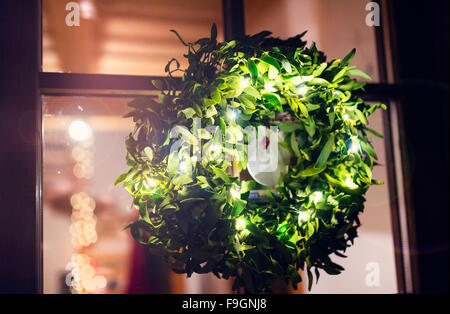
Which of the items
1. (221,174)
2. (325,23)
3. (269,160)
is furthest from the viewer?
(325,23)

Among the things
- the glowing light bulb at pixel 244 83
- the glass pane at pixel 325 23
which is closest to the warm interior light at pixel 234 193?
the glowing light bulb at pixel 244 83

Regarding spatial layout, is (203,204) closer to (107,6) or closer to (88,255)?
(88,255)

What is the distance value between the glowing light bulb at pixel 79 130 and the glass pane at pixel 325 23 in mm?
820

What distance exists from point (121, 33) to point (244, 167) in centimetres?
92

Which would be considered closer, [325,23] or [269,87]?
[269,87]

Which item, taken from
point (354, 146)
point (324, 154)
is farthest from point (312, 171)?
point (354, 146)

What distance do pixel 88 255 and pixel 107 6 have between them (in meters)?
1.06

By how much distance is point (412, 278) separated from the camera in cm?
136

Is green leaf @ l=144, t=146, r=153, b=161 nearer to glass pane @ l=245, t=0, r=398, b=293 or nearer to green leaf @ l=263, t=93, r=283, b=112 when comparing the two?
green leaf @ l=263, t=93, r=283, b=112

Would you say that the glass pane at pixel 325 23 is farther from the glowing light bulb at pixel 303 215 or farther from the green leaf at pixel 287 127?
the glowing light bulb at pixel 303 215

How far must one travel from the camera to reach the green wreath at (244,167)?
30.6 inches

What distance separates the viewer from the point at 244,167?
82 centimetres

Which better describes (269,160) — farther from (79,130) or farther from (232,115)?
(79,130)
